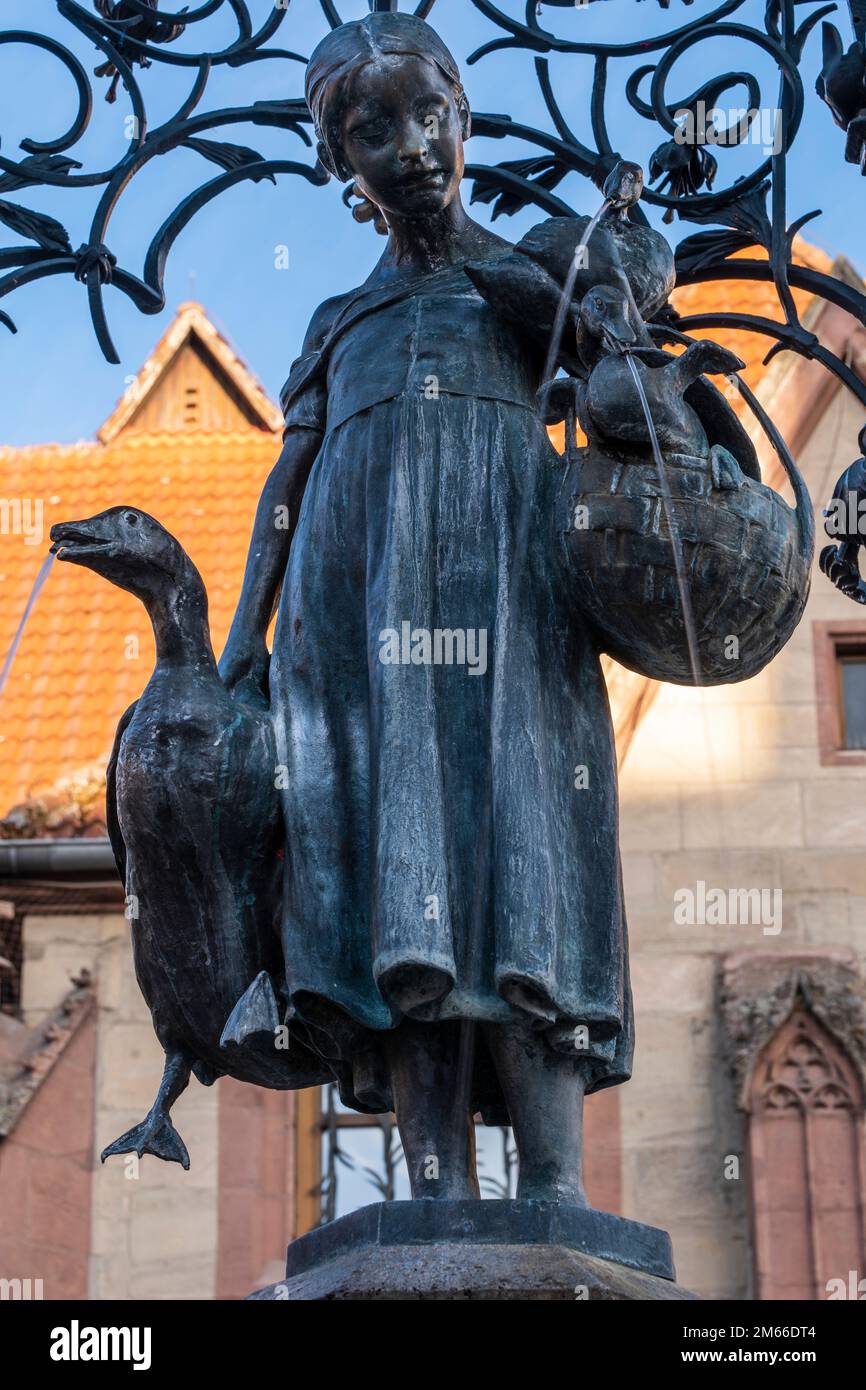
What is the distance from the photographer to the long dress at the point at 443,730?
4230 mm

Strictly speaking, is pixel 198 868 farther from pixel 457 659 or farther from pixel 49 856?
pixel 49 856

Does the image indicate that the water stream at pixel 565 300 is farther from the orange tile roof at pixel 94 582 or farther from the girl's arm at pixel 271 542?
the orange tile roof at pixel 94 582

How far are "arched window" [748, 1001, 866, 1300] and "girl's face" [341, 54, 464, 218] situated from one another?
30.6 ft

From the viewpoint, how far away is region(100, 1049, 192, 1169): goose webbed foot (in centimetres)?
447

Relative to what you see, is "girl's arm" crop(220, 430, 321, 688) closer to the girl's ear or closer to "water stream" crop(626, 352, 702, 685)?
the girl's ear

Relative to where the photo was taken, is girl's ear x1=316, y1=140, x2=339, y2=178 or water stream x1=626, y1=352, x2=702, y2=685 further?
girl's ear x1=316, y1=140, x2=339, y2=178

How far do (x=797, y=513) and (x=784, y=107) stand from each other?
1.03 metres

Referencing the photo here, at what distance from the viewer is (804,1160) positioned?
1355 cm

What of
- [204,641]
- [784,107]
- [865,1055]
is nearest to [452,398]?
[204,641]

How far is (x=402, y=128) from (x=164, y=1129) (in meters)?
1.64

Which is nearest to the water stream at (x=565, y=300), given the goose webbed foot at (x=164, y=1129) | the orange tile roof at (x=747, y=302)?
the goose webbed foot at (x=164, y=1129)

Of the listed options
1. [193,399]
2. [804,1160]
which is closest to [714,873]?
[804,1160]

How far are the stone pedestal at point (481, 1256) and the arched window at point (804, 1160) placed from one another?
364 inches

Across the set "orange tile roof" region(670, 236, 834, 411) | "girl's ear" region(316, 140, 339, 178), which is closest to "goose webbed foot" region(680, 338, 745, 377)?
"girl's ear" region(316, 140, 339, 178)
